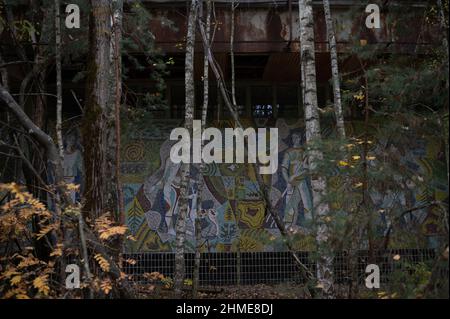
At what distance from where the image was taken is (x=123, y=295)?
6.73 m

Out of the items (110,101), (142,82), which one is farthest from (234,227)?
(110,101)

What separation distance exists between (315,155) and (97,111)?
348 cm

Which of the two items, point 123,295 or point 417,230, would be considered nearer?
point 417,230

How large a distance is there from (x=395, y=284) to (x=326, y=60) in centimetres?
758

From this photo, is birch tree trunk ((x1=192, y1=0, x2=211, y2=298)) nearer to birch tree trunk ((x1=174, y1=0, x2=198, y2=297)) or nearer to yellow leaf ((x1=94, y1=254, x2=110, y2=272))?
birch tree trunk ((x1=174, y1=0, x2=198, y2=297))

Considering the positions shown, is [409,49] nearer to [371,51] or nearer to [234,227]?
[371,51]

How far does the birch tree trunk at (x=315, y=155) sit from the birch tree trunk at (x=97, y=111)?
310 centimetres

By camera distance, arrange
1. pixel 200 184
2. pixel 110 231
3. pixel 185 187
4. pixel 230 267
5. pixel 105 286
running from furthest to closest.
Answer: pixel 230 267 → pixel 200 184 → pixel 185 187 → pixel 110 231 → pixel 105 286

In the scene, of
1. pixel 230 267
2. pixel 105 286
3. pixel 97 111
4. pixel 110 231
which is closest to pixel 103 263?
pixel 105 286

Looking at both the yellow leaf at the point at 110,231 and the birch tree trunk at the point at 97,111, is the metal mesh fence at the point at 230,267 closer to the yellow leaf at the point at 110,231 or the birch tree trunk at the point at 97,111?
the birch tree trunk at the point at 97,111

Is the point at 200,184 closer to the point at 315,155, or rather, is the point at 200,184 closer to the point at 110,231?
the point at 110,231

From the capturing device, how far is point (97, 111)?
768cm

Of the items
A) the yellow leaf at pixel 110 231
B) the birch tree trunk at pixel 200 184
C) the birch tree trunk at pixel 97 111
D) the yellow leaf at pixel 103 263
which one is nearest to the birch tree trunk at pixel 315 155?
the yellow leaf at pixel 110 231

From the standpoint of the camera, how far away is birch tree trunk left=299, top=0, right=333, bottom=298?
6141mm
